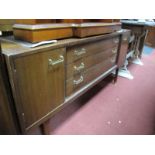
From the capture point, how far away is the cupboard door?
75 cm

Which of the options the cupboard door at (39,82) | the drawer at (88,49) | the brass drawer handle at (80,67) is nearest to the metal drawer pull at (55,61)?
the cupboard door at (39,82)

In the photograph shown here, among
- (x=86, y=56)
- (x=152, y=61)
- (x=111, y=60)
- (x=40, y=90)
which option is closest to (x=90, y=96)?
(x=111, y=60)

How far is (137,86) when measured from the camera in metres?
2.00

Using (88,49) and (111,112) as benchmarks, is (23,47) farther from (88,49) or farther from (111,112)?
(111,112)

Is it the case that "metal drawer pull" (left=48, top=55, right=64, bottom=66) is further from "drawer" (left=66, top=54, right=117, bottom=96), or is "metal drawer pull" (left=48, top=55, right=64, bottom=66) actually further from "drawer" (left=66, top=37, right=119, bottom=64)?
"drawer" (left=66, top=54, right=117, bottom=96)

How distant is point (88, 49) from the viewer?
1.22 m

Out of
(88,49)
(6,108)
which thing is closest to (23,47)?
(6,108)

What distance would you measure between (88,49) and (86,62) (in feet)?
0.41

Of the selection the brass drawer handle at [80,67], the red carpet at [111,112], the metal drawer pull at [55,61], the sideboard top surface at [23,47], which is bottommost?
the red carpet at [111,112]

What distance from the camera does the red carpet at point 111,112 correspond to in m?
1.24

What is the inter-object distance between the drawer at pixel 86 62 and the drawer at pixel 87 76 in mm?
46

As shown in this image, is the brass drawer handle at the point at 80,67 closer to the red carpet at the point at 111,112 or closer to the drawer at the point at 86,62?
the drawer at the point at 86,62

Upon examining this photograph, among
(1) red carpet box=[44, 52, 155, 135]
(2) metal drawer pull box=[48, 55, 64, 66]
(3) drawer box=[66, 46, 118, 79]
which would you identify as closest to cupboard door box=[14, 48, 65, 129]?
(2) metal drawer pull box=[48, 55, 64, 66]
